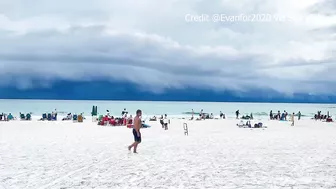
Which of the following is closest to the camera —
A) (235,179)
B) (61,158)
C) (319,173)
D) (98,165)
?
(235,179)

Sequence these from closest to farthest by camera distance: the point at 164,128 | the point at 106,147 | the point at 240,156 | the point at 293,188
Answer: the point at 293,188, the point at 240,156, the point at 106,147, the point at 164,128

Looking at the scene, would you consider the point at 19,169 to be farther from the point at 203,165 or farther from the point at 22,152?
the point at 203,165

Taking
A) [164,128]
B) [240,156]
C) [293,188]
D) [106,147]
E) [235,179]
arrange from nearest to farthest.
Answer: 1. [293,188]
2. [235,179]
3. [240,156]
4. [106,147]
5. [164,128]

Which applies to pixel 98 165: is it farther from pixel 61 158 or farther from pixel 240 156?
pixel 240 156

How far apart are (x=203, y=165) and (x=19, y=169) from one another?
5.76 metres

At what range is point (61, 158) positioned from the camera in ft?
46.5

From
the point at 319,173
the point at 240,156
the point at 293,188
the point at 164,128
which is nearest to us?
the point at 293,188

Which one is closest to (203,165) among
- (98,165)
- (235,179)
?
(235,179)

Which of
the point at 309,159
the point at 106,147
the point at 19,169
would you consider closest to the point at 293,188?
the point at 309,159

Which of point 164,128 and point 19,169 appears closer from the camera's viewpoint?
point 19,169

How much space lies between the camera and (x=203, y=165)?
12727mm

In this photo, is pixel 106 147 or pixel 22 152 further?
pixel 106 147

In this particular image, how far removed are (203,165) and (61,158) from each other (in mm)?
5291

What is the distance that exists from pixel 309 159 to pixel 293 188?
543cm
